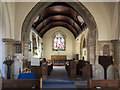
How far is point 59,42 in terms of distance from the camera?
53.9ft

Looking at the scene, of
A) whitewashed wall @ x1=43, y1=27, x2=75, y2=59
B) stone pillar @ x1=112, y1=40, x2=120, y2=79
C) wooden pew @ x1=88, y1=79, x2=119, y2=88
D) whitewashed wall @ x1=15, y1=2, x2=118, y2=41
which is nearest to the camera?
wooden pew @ x1=88, y1=79, x2=119, y2=88

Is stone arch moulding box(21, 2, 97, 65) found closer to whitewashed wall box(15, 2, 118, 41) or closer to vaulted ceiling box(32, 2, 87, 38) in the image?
whitewashed wall box(15, 2, 118, 41)

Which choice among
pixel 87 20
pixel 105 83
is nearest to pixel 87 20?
pixel 87 20

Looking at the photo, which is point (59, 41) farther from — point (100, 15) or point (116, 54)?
point (116, 54)

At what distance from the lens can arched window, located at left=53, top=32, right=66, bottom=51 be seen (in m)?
16.4

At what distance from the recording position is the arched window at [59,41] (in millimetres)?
16406

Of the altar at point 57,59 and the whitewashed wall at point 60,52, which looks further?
the whitewashed wall at point 60,52

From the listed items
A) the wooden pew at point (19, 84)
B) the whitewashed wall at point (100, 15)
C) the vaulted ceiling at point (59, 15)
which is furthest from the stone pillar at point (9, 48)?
the vaulted ceiling at point (59, 15)

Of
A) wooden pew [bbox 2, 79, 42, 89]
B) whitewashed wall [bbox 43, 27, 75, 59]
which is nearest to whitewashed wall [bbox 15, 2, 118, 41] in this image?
wooden pew [bbox 2, 79, 42, 89]

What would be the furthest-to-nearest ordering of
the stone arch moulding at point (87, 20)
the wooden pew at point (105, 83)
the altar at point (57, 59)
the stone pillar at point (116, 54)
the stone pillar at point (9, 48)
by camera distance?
the altar at point (57, 59)
the stone arch moulding at point (87, 20)
the stone pillar at point (9, 48)
the stone pillar at point (116, 54)
the wooden pew at point (105, 83)

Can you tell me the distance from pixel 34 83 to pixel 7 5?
3.84 m

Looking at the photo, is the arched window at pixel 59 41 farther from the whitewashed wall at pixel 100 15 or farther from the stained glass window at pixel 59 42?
the whitewashed wall at pixel 100 15

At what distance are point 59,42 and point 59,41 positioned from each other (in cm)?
12

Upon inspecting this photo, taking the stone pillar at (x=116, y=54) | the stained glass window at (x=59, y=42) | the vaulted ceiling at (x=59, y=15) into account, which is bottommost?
the stone pillar at (x=116, y=54)
